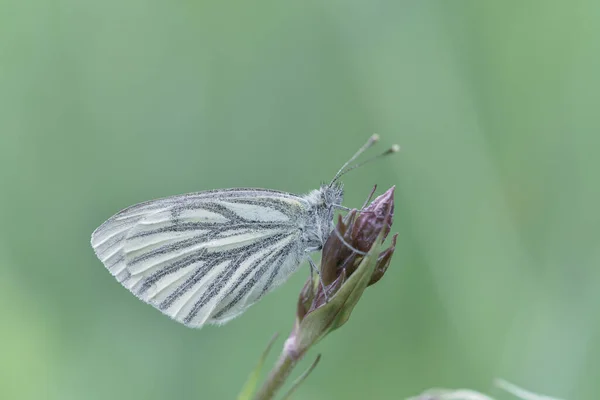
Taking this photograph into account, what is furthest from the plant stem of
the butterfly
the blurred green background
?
the blurred green background

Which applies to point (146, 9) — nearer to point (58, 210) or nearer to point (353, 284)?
point (58, 210)

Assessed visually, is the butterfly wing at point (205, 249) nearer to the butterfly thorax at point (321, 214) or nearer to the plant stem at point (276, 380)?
the butterfly thorax at point (321, 214)

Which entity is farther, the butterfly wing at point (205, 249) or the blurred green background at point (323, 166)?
the blurred green background at point (323, 166)

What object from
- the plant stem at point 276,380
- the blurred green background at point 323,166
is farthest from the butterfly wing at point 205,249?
the plant stem at point 276,380

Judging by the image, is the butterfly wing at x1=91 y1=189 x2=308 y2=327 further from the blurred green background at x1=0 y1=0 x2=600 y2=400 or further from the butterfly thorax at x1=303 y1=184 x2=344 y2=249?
the blurred green background at x1=0 y1=0 x2=600 y2=400

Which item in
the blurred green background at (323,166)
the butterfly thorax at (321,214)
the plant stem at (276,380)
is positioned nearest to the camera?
the plant stem at (276,380)

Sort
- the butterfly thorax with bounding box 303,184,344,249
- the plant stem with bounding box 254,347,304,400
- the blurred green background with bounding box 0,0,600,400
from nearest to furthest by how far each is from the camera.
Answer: the plant stem with bounding box 254,347,304,400, the butterfly thorax with bounding box 303,184,344,249, the blurred green background with bounding box 0,0,600,400

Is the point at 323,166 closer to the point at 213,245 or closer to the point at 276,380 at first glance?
the point at 213,245

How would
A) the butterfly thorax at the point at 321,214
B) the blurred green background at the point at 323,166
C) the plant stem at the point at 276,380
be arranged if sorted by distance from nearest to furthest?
the plant stem at the point at 276,380 → the butterfly thorax at the point at 321,214 → the blurred green background at the point at 323,166

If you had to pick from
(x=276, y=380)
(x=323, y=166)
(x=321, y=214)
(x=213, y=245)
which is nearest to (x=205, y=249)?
(x=213, y=245)
